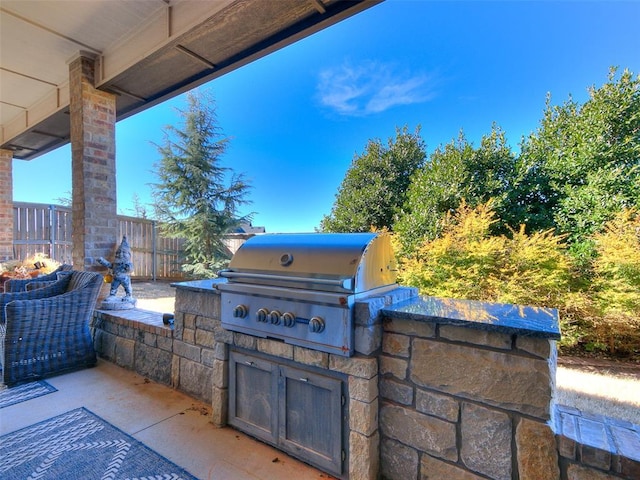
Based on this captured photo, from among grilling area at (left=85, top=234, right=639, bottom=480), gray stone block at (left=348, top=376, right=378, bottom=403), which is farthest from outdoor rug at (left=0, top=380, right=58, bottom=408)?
gray stone block at (left=348, top=376, right=378, bottom=403)

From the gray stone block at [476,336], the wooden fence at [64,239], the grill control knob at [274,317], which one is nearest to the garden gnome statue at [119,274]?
the grill control knob at [274,317]

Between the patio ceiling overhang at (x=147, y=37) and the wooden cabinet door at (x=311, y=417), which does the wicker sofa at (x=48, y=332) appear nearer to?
the patio ceiling overhang at (x=147, y=37)

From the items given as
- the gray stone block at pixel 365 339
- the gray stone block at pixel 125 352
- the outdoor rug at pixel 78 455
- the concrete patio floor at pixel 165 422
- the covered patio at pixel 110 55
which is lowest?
the concrete patio floor at pixel 165 422

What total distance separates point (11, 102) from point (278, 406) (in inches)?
253

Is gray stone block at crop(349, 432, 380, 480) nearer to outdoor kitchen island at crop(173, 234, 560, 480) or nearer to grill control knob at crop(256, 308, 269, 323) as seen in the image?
outdoor kitchen island at crop(173, 234, 560, 480)

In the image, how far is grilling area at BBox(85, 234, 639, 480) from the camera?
3.69 ft

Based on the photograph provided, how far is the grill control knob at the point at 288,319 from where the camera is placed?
5.14 feet

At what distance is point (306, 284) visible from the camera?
1.51 m

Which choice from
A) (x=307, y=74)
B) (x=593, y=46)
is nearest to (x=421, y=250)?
(x=593, y=46)

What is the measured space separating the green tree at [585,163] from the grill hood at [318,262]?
436 centimetres

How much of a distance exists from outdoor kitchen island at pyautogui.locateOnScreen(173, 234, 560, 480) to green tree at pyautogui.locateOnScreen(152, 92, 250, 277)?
22.9ft

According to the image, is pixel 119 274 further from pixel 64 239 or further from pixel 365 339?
pixel 64 239

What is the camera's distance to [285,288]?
158cm

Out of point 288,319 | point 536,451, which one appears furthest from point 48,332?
point 536,451
